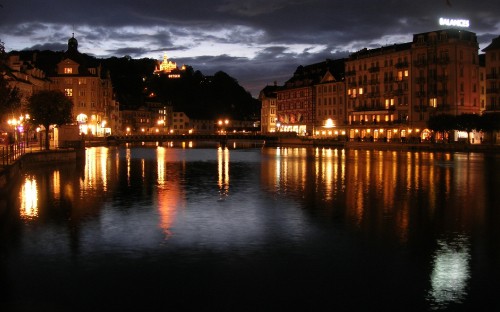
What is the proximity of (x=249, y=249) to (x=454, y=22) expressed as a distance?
105651 millimetres

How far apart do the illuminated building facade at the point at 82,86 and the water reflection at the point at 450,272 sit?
4893 inches

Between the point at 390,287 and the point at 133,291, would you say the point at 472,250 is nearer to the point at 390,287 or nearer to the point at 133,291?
the point at 390,287

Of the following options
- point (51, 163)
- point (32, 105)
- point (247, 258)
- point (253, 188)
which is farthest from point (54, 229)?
point (32, 105)

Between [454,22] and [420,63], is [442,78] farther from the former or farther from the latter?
[454,22]

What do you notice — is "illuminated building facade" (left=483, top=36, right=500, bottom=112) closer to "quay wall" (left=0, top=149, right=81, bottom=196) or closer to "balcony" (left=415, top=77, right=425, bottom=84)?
"balcony" (left=415, top=77, right=425, bottom=84)

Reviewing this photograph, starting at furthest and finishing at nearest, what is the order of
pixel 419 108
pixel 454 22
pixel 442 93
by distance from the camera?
1. pixel 419 108
2. pixel 442 93
3. pixel 454 22

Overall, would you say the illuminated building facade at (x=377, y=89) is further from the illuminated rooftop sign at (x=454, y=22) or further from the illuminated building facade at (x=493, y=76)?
the illuminated building facade at (x=493, y=76)

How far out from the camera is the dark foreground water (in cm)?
1555

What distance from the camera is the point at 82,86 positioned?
472 feet

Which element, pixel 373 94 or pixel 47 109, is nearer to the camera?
pixel 47 109

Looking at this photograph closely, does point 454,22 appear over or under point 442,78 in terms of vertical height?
over

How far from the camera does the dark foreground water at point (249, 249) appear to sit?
15.6m

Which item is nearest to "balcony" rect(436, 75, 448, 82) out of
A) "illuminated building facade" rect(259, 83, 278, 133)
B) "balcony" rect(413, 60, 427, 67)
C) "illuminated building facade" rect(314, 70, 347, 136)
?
"balcony" rect(413, 60, 427, 67)

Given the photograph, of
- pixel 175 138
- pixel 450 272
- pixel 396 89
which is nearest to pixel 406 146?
pixel 396 89
